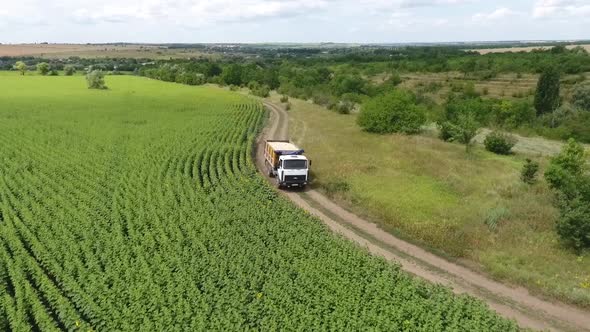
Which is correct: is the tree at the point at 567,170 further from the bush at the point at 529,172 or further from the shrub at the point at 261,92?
the shrub at the point at 261,92

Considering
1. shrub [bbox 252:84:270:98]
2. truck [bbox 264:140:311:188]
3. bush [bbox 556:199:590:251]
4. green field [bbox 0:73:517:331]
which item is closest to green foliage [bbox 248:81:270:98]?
shrub [bbox 252:84:270:98]

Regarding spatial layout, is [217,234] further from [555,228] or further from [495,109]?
[495,109]

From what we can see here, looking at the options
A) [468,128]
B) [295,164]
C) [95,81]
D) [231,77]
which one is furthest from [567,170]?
[231,77]

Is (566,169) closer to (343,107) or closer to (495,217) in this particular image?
(495,217)

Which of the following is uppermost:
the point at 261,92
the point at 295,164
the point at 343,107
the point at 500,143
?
the point at 295,164

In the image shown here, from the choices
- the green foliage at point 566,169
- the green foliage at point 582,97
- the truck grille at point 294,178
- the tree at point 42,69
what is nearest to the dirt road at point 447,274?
the truck grille at point 294,178

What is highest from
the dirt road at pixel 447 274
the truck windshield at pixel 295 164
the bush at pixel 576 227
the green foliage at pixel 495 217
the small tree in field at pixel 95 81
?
the small tree in field at pixel 95 81
